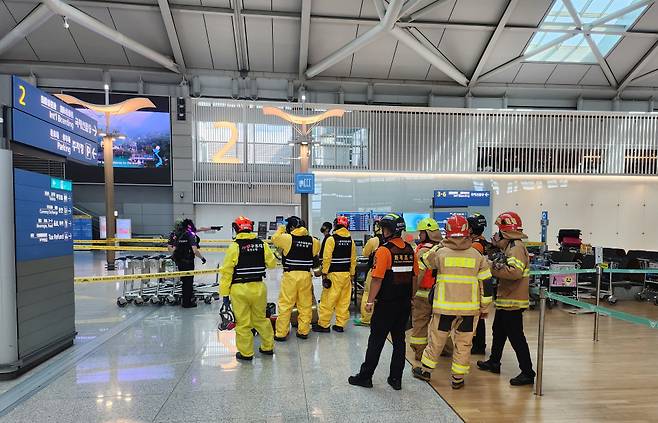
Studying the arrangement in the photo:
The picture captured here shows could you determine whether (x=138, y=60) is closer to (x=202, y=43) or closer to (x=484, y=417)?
(x=202, y=43)

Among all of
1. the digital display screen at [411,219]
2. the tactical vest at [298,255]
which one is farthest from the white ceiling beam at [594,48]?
the tactical vest at [298,255]

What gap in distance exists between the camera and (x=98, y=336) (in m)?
4.88

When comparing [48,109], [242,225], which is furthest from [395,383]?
[48,109]

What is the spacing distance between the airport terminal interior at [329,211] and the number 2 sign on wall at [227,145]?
0.28 feet

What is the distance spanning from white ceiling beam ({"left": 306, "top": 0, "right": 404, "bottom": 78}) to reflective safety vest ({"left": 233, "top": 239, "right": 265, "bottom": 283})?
8.84 metres

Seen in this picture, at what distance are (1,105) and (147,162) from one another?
11.7m

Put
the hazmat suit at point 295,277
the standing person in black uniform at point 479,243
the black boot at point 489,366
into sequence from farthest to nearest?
the hazmat suit at point 295,277, the standing person in black uniform at point 479,243, the black boot at point 489,366

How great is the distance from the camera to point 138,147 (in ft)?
47.0

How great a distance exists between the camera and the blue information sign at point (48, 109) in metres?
3.67

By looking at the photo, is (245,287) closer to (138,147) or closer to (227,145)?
(227,145)

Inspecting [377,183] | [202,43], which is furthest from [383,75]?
[202,43]

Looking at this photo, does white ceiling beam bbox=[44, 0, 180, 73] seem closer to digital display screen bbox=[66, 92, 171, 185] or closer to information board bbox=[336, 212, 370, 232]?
digital display screen bbox=[66, 92, 171, 185]

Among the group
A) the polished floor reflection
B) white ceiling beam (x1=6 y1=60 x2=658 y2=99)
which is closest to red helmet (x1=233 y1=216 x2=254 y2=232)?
the polished floor reflection

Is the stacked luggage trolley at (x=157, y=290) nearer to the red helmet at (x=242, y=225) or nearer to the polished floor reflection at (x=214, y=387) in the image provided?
the polished floor reflection at (x=214, y=387)
